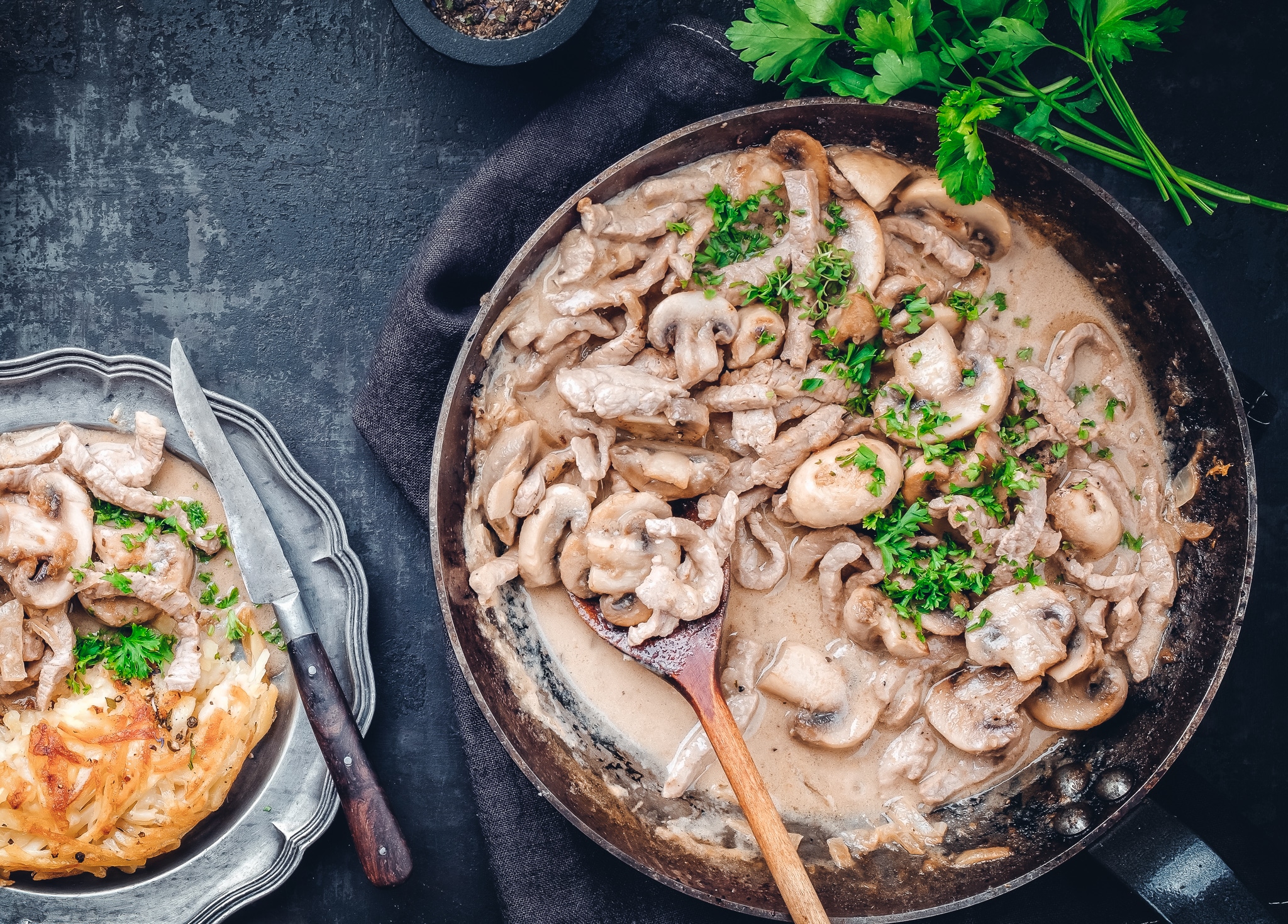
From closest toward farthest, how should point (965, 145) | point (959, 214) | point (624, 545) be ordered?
point (965, 145)
point (624, 545)
point (959, 214)

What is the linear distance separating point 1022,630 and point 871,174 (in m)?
1.70

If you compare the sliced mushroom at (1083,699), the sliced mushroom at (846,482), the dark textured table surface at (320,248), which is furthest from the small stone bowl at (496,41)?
the sliced mushroom at (1083,699)

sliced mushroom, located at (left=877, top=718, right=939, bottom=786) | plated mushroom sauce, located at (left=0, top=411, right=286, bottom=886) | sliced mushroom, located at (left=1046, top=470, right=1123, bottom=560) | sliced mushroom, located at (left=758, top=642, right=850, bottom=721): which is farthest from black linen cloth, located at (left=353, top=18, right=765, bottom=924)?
sliced mushroom, located at (left=1046, top=470, right=1123, bottom=560)

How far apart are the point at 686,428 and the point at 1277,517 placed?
243cm

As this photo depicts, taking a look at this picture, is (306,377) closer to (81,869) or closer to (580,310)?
(580,310)

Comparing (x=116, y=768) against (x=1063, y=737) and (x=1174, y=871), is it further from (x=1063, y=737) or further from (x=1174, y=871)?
(x=1174, y=871)

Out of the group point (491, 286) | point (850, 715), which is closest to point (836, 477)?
point (850, 715)

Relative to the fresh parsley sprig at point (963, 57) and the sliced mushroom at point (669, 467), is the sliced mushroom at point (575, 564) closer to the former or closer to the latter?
the sliced mushroom at point (669, 467)

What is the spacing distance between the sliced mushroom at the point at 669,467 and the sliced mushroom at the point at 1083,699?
4.83 feet

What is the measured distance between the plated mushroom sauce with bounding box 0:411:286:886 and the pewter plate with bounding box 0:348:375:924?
11 centimetres

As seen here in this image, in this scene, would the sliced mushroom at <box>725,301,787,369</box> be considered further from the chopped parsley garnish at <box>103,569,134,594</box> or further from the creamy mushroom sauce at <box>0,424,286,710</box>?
the chopped parsley garnish at <box>103,569,134,594</box>

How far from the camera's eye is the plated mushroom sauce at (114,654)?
10.0 ft

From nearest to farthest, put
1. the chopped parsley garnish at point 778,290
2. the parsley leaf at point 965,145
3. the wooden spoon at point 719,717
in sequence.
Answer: the parsley leaf at point 965,145
the wooden spoon at point 719,717
the chopped parsley garnish at point 778,290

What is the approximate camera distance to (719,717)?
9.88ft
